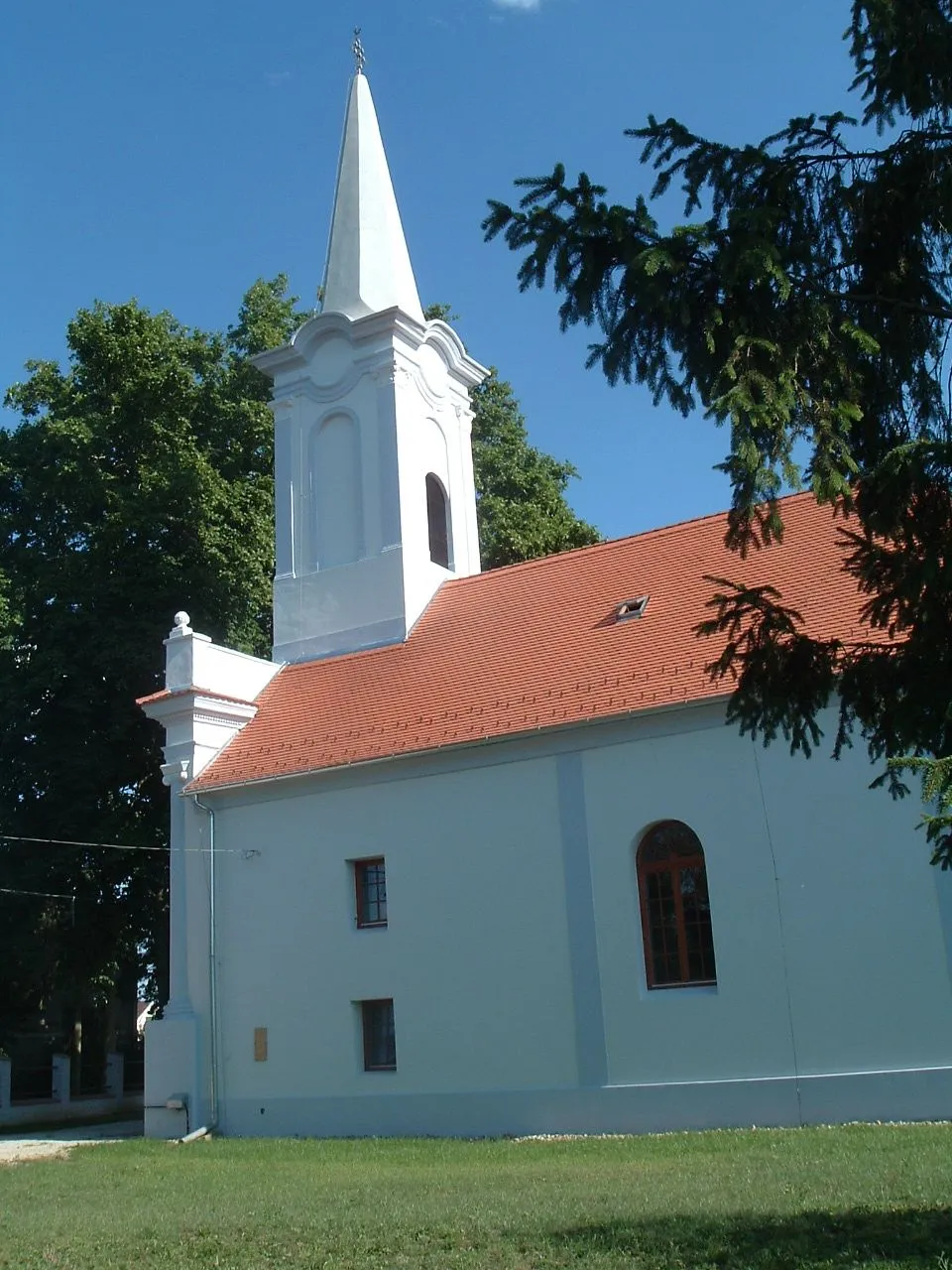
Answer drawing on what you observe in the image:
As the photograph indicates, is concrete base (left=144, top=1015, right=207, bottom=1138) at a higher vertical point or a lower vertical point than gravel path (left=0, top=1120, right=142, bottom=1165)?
higher

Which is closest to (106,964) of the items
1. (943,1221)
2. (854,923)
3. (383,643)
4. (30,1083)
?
(30,1083)

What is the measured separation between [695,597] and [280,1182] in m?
10.2

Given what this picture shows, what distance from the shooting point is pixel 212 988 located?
2062cm

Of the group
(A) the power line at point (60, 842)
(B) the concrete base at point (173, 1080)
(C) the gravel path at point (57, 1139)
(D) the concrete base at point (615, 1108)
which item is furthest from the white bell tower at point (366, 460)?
(C) the gravel path at point (57, 1139)

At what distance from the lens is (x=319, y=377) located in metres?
26.0

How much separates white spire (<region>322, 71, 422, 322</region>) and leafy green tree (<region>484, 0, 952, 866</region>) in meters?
18.4

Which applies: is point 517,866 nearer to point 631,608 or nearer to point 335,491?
point 631,608

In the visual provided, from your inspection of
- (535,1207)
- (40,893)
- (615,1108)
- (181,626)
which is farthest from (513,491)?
(535,1207)

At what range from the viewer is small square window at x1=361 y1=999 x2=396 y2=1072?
63.0ft

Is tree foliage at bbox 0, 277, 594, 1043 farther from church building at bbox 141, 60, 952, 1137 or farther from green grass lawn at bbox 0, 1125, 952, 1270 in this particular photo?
green grass lawn at bbox 0, 1125, 952, 1270

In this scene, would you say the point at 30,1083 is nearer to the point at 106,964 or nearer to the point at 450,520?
the point at 106,964

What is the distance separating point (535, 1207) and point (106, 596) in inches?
805

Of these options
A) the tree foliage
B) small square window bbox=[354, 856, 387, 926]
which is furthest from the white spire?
small square window bbox=[354, 856, 387, 926]

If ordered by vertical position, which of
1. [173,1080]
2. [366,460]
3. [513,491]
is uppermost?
[513,491]
